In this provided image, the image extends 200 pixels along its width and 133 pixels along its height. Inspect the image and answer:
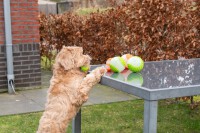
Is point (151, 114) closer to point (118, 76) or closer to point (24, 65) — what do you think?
point (118, 76)

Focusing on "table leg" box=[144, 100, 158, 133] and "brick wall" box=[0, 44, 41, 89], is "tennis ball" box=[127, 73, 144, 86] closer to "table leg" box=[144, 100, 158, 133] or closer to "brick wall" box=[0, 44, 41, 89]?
"table leg" box=[144, 100, 158, 133]

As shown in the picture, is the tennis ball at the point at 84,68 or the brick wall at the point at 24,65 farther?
the brick wall at the point at 24,65

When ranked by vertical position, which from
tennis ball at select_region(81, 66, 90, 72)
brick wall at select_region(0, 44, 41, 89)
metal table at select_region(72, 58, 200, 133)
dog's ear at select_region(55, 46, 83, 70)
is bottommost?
brick wall at select_region(0, 44, 41, 89)

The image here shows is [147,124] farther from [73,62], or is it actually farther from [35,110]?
[35,110]

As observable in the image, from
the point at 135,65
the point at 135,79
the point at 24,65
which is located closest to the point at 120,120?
the point at 135,65

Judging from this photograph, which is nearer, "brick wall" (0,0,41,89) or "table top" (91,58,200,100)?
"table top" (91,58,200,100)

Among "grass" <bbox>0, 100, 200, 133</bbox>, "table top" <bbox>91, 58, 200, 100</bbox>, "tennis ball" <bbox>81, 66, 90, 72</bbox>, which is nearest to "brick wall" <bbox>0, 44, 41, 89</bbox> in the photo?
"grass" <bbox>0, 100, 200, 133</bbox>

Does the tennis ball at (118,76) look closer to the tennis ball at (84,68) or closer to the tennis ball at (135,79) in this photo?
the tennis ball at (135,79)

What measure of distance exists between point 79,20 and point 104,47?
1411 mm

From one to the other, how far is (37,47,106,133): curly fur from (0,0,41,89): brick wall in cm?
408

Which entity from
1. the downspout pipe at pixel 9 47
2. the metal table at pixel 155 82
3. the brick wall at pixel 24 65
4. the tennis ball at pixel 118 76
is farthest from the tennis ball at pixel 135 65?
the brick wall at pixel 24 65

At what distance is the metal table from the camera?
3.29m

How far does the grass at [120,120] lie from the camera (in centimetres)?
584

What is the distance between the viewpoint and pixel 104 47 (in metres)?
8.90
